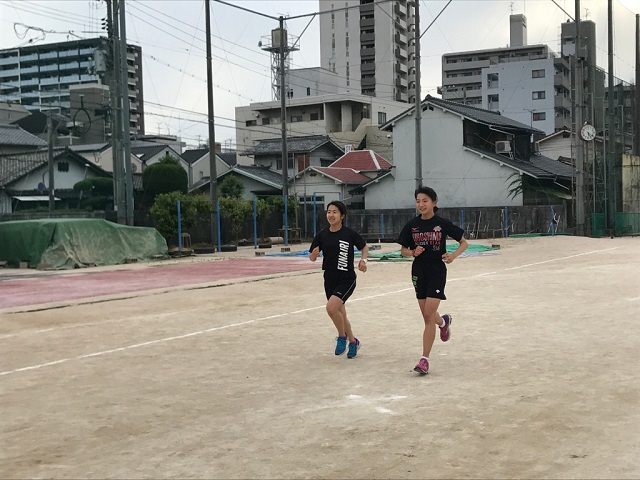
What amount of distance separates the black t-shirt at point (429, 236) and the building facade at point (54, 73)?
10672cm

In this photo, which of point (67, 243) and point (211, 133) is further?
point (211, 133)

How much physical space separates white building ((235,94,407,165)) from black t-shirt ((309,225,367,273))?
6284cm

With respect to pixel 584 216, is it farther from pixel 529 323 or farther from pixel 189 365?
pixel 189 365

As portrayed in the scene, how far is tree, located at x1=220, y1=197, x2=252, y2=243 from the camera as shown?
33469 millimetres

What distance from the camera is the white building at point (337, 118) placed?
71.3 m

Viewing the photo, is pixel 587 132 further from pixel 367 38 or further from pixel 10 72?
pixel 10 72

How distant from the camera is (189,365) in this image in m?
7.59

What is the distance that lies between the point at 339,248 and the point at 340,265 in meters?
0.18

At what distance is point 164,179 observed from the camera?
50.2m

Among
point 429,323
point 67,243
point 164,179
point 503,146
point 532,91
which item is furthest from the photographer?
point 532,91

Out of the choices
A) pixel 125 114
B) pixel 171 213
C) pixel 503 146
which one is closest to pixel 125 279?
pixel 125 114

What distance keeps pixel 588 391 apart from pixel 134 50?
370 feet

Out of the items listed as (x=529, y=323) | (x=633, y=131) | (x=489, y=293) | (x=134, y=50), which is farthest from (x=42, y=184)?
(x=134, y=50)

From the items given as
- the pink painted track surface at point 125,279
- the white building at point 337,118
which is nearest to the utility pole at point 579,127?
the pink painted track surface at point 125,279
